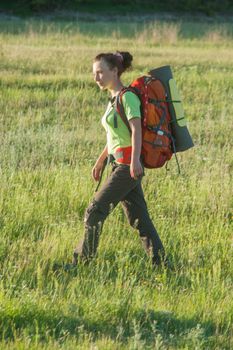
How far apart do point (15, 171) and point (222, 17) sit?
33.6 meters

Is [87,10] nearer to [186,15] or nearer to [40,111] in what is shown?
[186,15]

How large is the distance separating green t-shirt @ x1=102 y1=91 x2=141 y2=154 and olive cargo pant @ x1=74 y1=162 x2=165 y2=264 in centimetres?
15

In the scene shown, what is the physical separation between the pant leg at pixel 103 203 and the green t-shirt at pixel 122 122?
0.50 ft

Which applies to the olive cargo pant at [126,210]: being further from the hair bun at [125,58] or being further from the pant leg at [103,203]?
the hair bun at [125,58]

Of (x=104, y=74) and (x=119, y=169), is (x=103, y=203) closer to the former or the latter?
(x=119, y=169)

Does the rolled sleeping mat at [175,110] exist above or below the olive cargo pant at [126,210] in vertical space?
above

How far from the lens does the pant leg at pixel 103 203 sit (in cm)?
623

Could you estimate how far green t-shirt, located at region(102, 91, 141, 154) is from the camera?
6.04 m

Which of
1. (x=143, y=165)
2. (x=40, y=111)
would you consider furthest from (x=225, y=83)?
(x=143, y=165)

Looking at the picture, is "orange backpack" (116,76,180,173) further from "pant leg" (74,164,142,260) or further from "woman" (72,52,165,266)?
"pant leg" (74,164,142,260)

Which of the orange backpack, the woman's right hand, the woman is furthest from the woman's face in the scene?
the woman's right hand

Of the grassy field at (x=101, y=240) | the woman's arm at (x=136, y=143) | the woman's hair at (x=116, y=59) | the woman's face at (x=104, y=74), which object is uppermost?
the woman's hair at (x=116, y=59)

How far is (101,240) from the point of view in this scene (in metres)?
6.74

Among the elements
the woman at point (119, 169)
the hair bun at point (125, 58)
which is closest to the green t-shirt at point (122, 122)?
the woman at point (119, 169)
